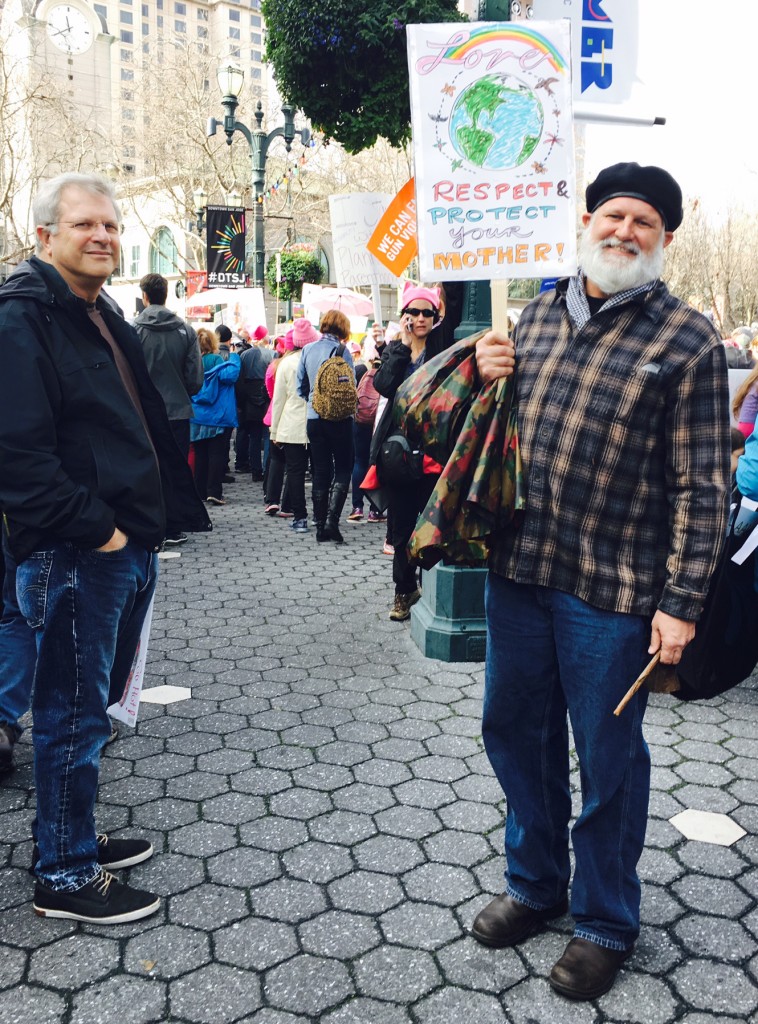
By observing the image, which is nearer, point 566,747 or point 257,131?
point 566,747

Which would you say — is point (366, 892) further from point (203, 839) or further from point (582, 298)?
point (582, 298)

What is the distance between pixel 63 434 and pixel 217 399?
6.93 meters

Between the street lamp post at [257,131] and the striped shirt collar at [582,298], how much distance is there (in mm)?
12731

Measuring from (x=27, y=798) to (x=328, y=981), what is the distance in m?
1.57

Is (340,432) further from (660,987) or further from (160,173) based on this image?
(160,173)

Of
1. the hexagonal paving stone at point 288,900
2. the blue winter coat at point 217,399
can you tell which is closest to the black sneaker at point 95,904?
the hexagonal paving stone at point 288,900

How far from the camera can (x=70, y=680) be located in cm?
264

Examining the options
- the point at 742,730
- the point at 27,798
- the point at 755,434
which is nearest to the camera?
the point at 27,798

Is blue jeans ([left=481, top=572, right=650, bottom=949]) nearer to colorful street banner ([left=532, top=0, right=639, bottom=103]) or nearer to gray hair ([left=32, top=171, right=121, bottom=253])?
gray hair ([left=32, top=171, right=121, bottom=253])

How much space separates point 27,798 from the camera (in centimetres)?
343

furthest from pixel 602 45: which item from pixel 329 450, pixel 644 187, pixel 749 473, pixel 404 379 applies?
pixel 329 450

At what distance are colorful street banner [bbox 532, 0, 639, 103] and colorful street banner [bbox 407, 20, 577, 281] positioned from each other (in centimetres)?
276

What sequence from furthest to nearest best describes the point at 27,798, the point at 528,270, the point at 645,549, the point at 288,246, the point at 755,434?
the point at 288,246 < the point at 755,434 < the point at 27,798 < the point at 528,270 < the point at 645,549

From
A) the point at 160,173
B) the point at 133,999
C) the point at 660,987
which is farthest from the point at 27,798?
the point at 160,173
